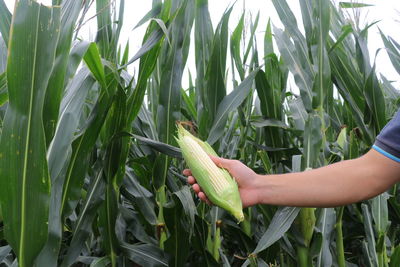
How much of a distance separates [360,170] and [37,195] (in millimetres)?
765

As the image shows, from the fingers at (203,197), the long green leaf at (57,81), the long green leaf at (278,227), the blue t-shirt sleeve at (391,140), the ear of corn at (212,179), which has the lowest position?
the long green leaf at (278,227)

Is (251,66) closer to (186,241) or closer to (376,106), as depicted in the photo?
(376,106)

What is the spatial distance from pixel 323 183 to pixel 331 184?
0.02m

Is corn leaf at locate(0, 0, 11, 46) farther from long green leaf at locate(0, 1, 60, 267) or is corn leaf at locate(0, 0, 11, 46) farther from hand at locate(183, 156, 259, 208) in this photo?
hand at locate(183, 156, 259, 208)

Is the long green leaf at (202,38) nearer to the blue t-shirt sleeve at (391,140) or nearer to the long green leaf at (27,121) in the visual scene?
A: the blue t-shirt sleeve at (391,140)

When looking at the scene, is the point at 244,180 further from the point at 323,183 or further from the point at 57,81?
the point at 57,81

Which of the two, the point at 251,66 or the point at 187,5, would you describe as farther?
the point at 251,66

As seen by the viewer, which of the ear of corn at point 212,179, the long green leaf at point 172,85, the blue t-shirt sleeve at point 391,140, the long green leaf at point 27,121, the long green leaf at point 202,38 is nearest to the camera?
the long green leaf at point 27,121

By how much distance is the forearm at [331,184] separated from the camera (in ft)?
3.85

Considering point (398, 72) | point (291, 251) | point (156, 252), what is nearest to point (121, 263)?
point (156, 252)

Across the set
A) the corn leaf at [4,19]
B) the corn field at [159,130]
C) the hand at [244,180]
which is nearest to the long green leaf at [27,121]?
the corn field at [159,130]

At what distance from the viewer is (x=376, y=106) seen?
1.47 metres

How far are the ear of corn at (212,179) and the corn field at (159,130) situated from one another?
0.39 feet

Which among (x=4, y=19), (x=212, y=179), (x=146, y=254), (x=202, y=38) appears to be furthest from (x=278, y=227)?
(x=4, y=19)
